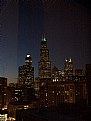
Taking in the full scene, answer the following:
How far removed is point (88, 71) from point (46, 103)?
542 cm

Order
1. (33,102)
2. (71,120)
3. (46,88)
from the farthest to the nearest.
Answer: (46,88)
(33,102)
(71,120)

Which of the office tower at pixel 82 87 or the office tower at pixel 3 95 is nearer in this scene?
the office tower at pixel 82 87

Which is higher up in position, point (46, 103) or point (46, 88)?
point (46, 88)

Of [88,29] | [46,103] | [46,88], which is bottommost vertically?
[46,103]

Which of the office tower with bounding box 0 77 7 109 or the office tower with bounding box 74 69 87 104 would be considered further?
the office tower with bounding box 0 77 7 109

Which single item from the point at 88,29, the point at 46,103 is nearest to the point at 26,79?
the point at 46,103

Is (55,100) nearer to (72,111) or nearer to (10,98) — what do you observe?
(10,98)

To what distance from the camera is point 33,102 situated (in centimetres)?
819

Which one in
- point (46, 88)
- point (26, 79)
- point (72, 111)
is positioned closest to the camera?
point (72, 111)

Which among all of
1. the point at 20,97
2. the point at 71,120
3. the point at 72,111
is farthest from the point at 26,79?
the point at 71,120

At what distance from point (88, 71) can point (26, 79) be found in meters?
6.97

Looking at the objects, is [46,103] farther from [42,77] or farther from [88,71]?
[88,71]

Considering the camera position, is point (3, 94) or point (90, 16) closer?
point (90, 16)

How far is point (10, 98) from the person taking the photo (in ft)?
30.8
